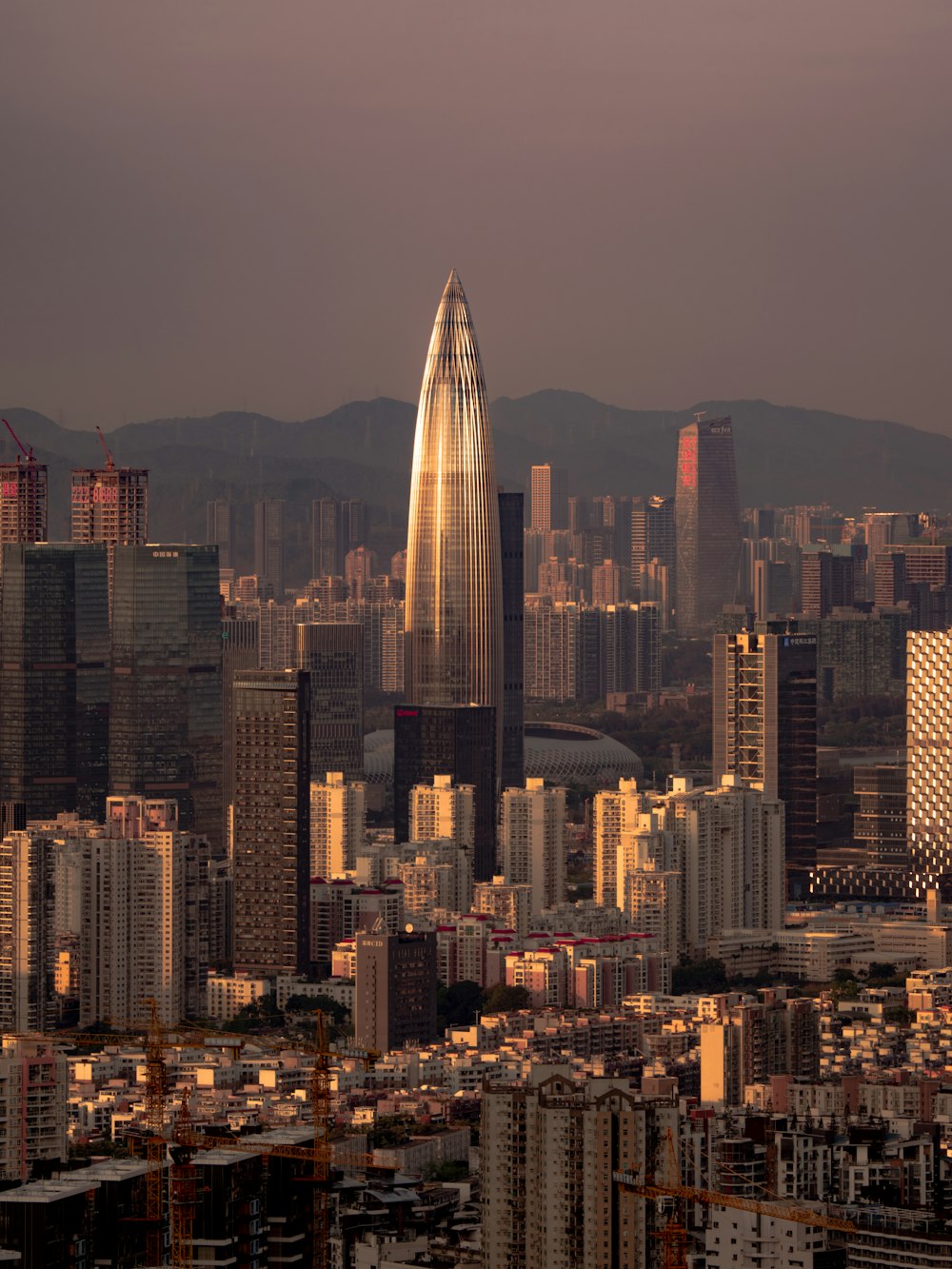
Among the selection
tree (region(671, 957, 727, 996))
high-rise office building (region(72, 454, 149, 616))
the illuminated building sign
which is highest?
the illuminated building sign

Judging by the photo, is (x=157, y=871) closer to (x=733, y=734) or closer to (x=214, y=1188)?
(x=733, y=734)

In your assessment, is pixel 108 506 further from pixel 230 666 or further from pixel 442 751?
pixel 442 751

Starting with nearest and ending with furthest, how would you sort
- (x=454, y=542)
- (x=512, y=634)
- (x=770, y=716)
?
(x=770, y=716) → (x=454, y=542) → (x=512, y=634)

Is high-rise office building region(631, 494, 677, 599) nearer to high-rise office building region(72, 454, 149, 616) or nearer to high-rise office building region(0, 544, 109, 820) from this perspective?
high-rise office building region(72, 454, 149, 616)

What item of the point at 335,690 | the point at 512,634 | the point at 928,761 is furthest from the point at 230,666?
the point at 928,761

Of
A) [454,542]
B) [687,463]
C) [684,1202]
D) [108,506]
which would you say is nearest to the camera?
[684,1202]

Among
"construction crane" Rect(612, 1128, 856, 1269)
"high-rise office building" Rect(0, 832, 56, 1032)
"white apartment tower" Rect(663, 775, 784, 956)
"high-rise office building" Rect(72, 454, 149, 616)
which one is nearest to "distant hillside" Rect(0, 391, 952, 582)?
"high-rise office building" Rect(72, 454, 149, 616)

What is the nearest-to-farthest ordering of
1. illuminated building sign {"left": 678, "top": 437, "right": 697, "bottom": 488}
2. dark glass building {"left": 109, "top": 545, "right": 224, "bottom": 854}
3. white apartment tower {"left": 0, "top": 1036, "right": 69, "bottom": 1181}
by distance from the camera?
white apartment tower {"left": 0, "top": 1036, "right": 69, "bottom": 1181}, dark glass building {"left": 109, "top": 545, "right": 224, "bottom": 854}, illuminated building sign {"left": 678, "top": 437, "right": 697, "bottom": 488}
